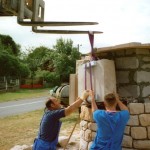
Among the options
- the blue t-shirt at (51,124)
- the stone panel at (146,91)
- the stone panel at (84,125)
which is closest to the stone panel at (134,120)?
the stone panel at (146,91)

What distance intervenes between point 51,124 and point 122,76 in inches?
81.6

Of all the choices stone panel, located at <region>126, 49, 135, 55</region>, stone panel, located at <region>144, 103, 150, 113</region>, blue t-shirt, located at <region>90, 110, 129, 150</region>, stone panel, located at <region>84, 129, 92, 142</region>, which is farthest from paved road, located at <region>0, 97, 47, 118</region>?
blue t-shirt, located at <region>90, 110, 129, 150</region>

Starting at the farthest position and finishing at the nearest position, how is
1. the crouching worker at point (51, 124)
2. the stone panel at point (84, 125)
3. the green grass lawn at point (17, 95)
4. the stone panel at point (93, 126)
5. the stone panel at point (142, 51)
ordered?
the green grass lawn at point (17, 95), the stone panel at point (84, 125), the stone panel at point (93, 126), the stone panel at point (142, 51), the crouching worker at point (51, 124)

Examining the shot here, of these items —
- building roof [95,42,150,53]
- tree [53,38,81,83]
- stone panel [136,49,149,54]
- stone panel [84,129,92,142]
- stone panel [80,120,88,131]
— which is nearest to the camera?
building roof [95,42,150,53]

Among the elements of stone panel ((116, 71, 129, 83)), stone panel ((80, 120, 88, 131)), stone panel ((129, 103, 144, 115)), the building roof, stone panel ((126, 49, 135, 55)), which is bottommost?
stone panel ((80, 120, 88, 131))

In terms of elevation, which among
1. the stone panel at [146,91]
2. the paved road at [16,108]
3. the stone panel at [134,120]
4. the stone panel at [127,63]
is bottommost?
the paved road at [16,108]

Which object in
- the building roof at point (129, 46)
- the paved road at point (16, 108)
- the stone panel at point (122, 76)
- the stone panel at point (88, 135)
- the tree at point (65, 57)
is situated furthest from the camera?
the tree at point (65, 57)

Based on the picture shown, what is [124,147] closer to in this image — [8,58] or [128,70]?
[128,70]

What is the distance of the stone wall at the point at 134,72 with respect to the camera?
6297 mm

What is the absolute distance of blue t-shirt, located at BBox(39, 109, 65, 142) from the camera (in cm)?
504

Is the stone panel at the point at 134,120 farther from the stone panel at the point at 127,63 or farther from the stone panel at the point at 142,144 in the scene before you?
the stone panel at the point at 127,63

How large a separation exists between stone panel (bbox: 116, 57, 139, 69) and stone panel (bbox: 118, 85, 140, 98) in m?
0.39

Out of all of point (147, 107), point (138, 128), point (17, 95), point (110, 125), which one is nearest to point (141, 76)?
point (147, 107)

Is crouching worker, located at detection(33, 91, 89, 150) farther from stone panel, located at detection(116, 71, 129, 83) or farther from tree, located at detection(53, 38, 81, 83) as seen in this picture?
tree, located at detection(53, 38, 81, 83)
